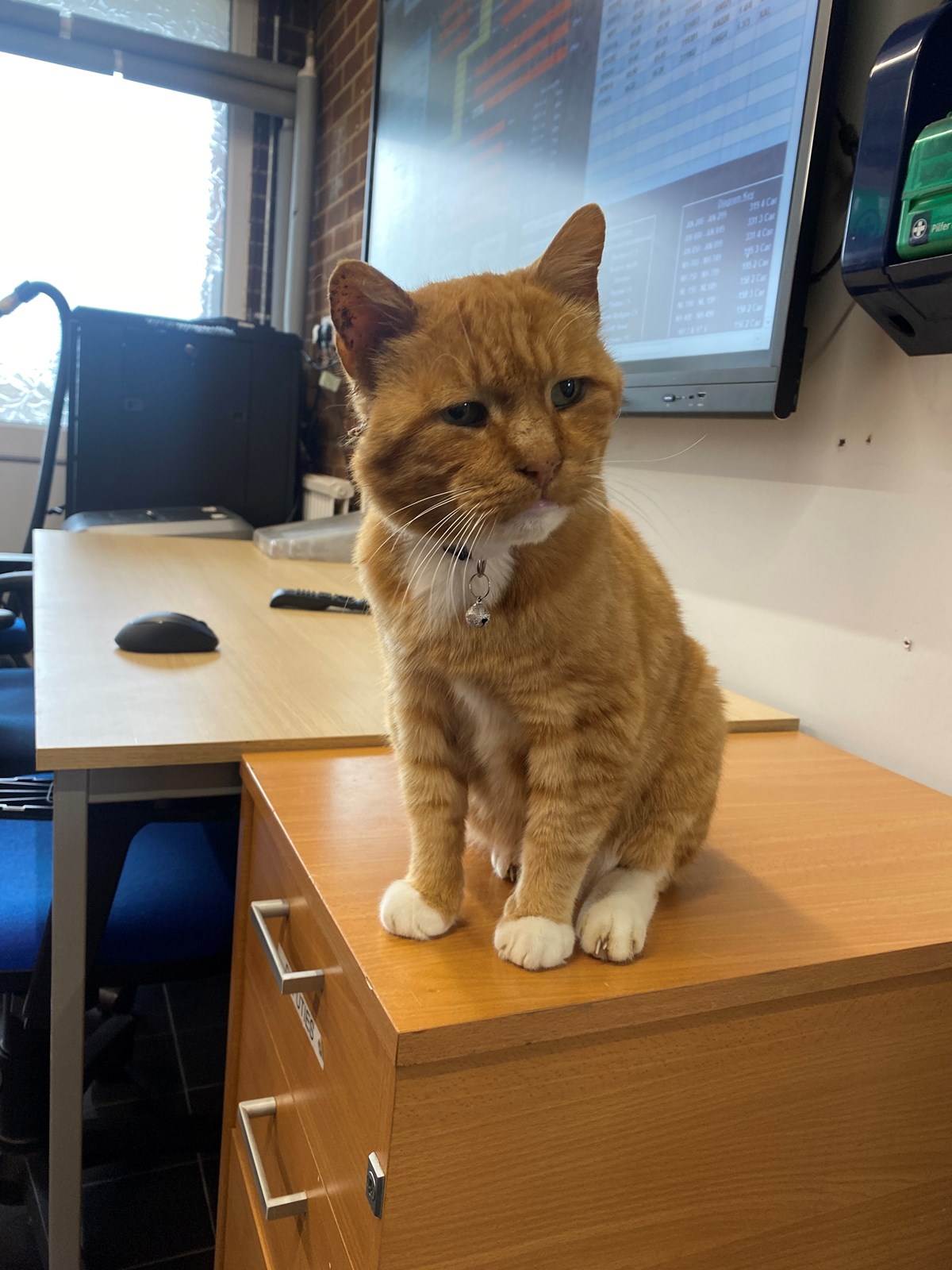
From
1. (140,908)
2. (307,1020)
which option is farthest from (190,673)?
(307,1020)

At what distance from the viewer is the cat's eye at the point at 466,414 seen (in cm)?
57

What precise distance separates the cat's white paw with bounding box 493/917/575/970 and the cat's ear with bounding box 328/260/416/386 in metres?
0.38

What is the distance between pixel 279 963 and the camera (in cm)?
69

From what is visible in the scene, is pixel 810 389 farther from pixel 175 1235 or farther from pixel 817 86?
pixel 175 1235

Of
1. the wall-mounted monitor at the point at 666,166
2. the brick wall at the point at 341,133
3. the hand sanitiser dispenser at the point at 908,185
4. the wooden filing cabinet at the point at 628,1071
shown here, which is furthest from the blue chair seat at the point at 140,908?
the brick wall at the point at 341,133

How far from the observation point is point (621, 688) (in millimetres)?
613

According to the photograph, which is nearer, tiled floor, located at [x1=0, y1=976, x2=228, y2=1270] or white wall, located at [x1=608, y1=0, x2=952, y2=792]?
white wall, located at [x1=608, y1=0, x2=952, y2=792]

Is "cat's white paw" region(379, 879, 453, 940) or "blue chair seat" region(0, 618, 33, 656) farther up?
"cat's white paw" region(379, 879, 453, 940)

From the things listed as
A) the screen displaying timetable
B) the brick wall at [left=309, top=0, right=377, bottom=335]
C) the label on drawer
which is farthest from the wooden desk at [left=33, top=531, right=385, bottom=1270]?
the brick wall at [left=309, top=0, right=377, bottom=335]

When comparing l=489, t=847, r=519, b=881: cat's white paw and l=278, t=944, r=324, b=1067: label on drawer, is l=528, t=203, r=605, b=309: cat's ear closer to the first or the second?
l=489, t=847, r=519, b=881: cat's white paw

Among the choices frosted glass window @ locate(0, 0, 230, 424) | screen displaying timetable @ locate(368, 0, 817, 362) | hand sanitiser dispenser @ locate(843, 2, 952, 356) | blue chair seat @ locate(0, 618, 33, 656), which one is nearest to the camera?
hand sanitiser dispenser @ locate(843, 2, 952, 356)

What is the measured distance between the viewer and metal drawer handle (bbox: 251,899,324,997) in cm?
63

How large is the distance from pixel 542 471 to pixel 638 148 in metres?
0.98

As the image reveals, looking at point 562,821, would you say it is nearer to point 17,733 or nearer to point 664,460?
point 664,460
